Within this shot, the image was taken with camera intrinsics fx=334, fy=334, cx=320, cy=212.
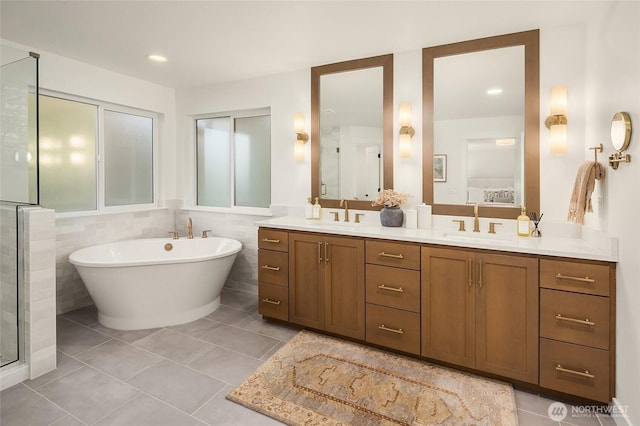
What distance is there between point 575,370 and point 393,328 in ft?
3.60

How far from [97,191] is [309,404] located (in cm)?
321

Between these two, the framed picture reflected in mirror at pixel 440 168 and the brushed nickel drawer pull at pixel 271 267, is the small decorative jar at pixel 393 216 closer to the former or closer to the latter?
the framed picture reflected in mirror at pixel 440 168

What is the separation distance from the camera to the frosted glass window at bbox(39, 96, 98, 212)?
3.23m

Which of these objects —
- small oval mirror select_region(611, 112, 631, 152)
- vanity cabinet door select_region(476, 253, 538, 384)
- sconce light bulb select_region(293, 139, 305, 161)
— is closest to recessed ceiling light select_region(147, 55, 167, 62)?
sconce light bulb select_region(293, 139, 305, 161)

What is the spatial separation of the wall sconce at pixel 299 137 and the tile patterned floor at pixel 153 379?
1.70 meters

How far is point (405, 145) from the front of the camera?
294cm

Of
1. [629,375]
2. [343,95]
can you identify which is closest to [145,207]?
[343,95]

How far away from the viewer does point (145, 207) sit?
416 centimetres

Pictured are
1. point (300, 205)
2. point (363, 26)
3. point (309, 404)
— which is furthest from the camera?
point (300, 205)

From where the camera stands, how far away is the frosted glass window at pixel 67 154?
3227mm

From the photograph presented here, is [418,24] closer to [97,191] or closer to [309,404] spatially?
[309,404]

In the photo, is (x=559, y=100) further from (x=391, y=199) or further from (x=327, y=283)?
(x=327, y=283)

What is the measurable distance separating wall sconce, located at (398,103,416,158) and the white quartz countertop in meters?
0.69

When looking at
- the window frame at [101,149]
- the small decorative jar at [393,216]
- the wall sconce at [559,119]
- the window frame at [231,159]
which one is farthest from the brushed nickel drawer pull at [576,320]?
the window frame at [101,149]
